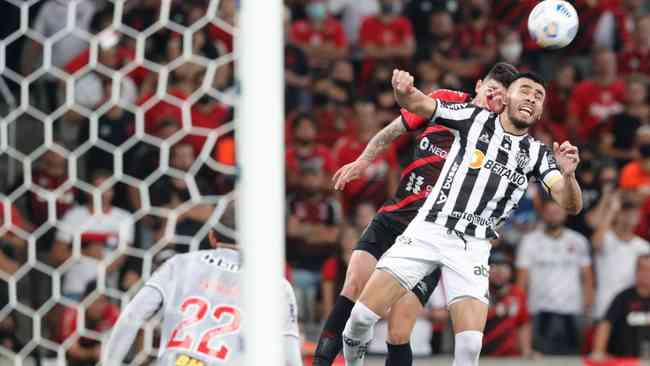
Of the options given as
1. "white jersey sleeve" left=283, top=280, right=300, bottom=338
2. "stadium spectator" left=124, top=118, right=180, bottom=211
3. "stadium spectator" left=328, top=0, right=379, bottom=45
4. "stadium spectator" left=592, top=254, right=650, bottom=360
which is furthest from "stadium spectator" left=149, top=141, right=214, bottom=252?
"stadium spectator" left=328, top=0, right=379, bottom=45

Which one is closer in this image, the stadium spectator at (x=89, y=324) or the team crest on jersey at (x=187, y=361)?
the team crest on jersey at (x=187, y=361)

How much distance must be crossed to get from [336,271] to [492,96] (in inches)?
140

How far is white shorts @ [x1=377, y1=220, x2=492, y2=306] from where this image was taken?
232 inches

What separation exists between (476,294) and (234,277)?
113cm

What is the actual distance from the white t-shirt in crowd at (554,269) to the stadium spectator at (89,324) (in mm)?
3587

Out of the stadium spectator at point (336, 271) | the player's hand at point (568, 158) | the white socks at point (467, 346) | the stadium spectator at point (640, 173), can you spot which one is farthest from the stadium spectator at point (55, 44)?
the stadium spectator at point (640, 173)

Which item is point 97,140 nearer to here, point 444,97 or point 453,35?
point 444,97

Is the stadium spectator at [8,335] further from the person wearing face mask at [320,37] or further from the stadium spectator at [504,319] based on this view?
the person wearing face mask at [320,37]

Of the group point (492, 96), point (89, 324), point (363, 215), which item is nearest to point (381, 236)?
point (492, 96)

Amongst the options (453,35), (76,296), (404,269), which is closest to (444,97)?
(404,269)

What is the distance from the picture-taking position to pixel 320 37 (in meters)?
11.6

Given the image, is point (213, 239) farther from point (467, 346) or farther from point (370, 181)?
point (370, 181)

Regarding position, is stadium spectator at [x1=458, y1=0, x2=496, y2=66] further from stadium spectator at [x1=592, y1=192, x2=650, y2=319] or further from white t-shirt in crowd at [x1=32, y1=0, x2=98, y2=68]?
white t-shirt in crowd at [x1=32, y1=0, x2=98, y2=68]

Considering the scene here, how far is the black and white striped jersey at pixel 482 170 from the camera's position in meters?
5.90
